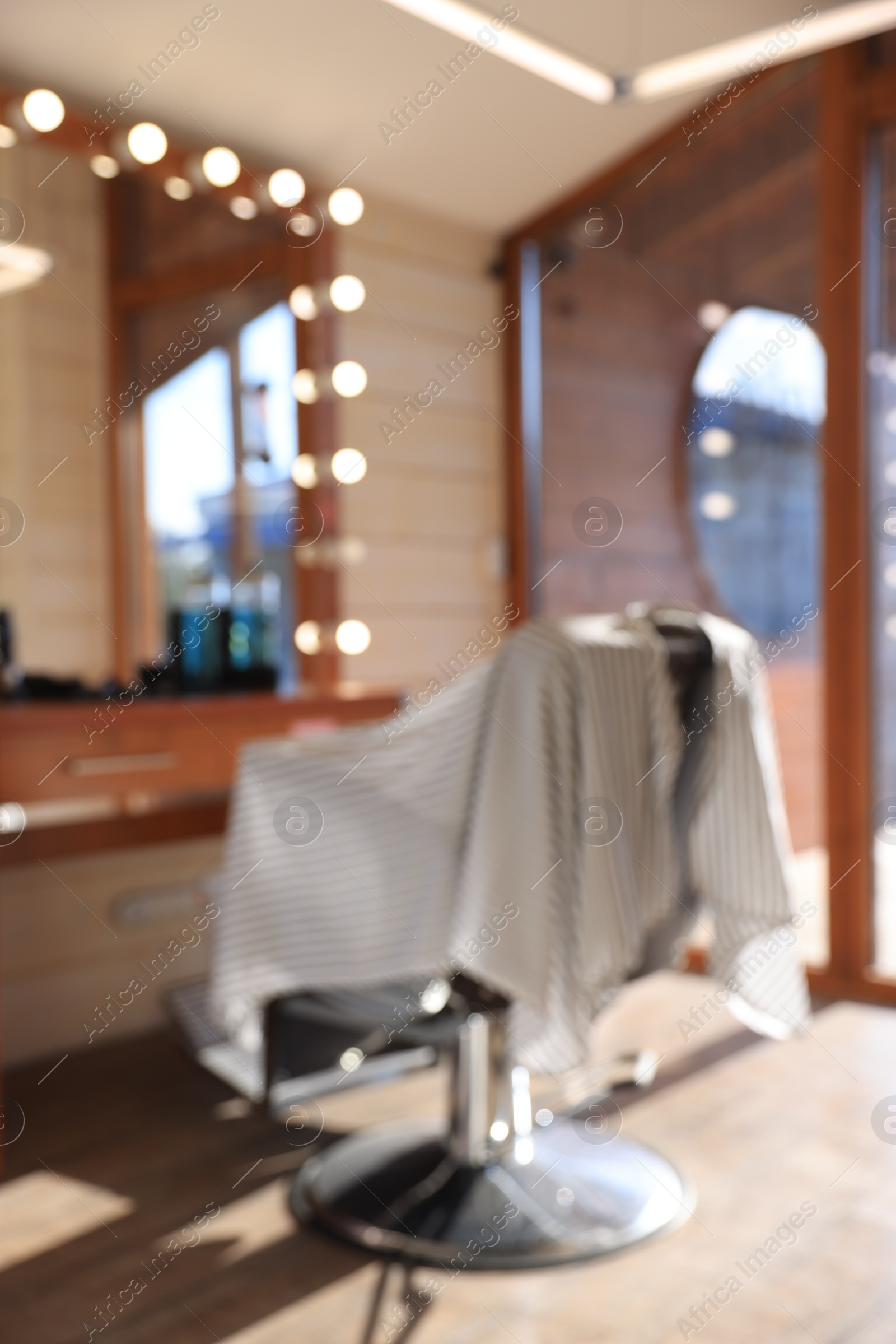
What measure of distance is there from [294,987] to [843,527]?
1805 millimetres

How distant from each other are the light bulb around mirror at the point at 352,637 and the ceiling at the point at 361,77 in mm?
1160

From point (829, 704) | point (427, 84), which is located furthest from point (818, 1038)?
point (427, 84)

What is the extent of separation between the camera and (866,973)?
280 cm

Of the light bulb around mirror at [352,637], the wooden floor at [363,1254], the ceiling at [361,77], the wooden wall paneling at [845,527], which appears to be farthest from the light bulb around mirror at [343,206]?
the wooden floor at [363,1254]

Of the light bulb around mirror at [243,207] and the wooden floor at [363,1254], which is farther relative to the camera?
the light bulb around mirror at [243,207]

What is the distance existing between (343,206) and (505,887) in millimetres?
2194

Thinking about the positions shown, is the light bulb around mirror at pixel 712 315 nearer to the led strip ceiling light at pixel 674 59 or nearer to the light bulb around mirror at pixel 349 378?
the led strip ceiling light at pixel 674 59

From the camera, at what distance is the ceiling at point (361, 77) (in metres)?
2.53

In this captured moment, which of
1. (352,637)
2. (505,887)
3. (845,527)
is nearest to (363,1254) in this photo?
(505,887)

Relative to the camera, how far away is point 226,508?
2.82 m

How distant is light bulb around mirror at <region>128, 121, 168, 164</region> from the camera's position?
8.66 ft

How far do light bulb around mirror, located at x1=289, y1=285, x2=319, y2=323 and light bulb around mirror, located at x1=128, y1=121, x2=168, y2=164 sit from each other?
49 cm

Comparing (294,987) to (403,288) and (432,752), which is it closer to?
(432,752)

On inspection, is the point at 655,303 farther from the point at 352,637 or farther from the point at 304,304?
the point at 352,637
